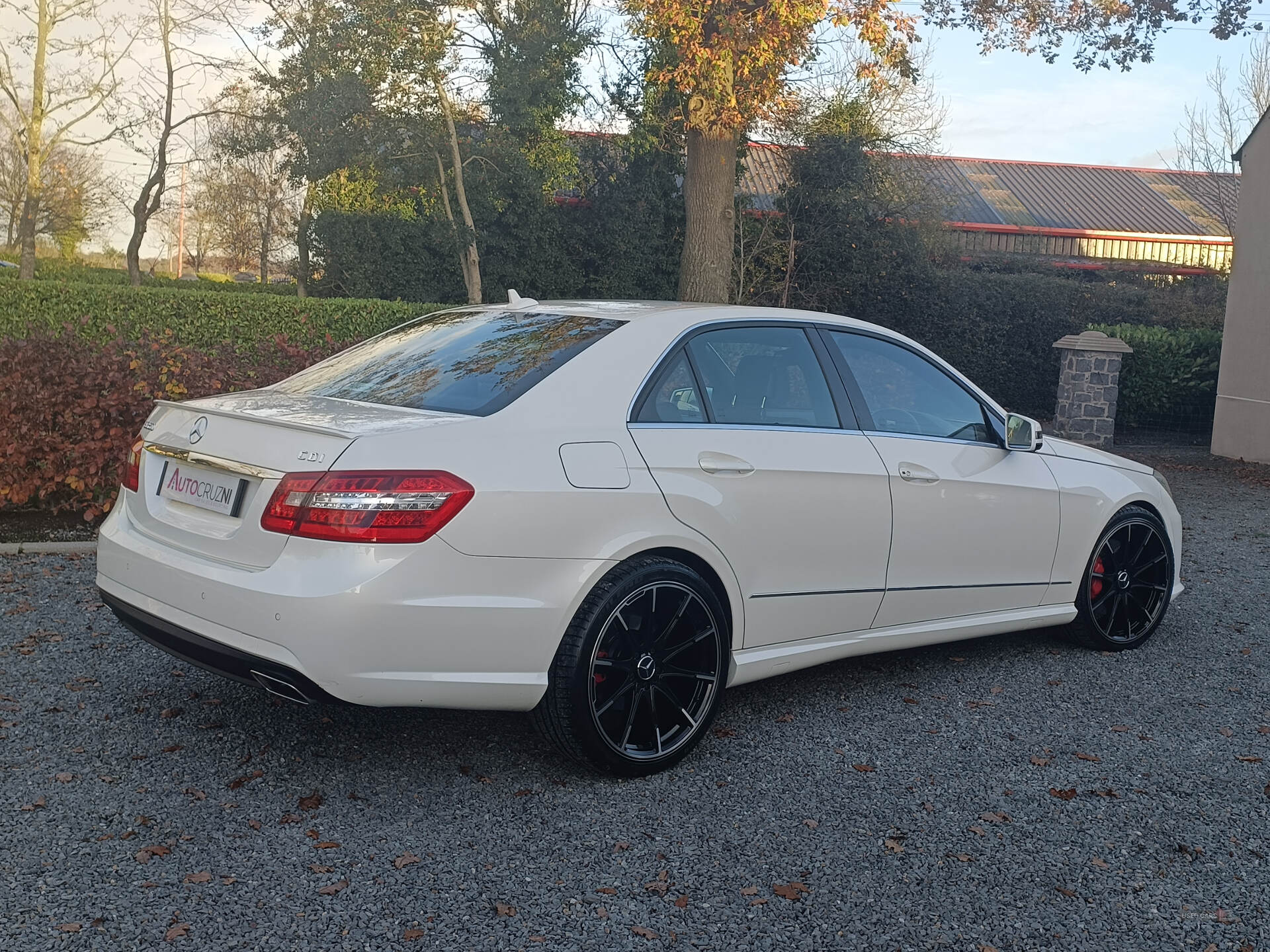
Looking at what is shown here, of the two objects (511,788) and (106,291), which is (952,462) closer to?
(511,788)

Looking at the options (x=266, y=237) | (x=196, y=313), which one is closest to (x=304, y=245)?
(x=196, y=313)

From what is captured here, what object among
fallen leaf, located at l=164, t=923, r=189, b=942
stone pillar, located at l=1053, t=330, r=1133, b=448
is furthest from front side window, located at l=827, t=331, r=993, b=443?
stone pillar, located at l=1053, t=330, r=1133, b=448

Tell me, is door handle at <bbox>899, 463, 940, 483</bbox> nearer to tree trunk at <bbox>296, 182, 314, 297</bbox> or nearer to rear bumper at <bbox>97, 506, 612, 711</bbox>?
rear bumper at <bbox>97, 506, 612, 711</bbox>

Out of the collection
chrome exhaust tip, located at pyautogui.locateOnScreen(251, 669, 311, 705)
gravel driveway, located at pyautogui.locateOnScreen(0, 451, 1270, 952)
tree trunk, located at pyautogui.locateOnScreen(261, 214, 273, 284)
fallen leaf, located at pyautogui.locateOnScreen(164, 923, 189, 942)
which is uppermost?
tree trunk, located at pyautogui.locateOnScreen(261, 214, 273, 284)

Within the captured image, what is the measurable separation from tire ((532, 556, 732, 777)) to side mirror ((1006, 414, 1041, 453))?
1.85m

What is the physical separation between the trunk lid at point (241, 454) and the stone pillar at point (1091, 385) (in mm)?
15679

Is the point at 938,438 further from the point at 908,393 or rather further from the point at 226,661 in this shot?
the point at 226,661

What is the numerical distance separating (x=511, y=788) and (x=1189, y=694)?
3.22 m

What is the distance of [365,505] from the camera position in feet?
Result: 11.1

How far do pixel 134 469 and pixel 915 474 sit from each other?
2.97 m

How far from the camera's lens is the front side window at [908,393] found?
4.88m

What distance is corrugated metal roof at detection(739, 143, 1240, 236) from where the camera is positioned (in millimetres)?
42375

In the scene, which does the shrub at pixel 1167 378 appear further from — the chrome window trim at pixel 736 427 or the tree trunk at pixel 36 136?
the tree trunk at pixel 36 136

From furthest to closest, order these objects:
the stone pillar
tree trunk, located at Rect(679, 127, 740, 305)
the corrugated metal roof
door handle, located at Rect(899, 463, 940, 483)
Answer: the corrugated metal roof < the stone pillar < tree trunk, located at Rect(679, 127, 740, 305) < door handle, located at Rect(899, 463, 940, 483)
